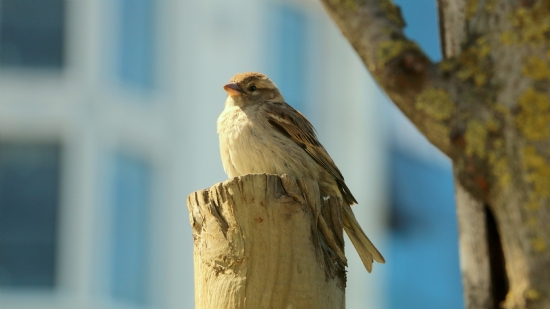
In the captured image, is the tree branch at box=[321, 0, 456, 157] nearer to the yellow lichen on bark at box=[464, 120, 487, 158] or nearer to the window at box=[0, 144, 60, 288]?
the yellow lichen on bark at box=[464, 120, 487, 158]

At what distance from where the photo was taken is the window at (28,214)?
13.0 meters

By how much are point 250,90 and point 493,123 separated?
303cm

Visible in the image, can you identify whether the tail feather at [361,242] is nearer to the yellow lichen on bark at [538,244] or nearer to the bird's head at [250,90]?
the bird's head at [250,90]

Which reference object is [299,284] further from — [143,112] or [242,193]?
[143,112]

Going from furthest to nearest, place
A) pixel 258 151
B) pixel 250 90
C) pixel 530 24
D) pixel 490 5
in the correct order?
1. pixel 250 90
2. pixel 258 151
3. pixel 490 5
4. pixel 530 24

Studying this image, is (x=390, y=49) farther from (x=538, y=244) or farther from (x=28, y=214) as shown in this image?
(x=28, y=214)

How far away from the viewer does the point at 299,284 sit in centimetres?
316

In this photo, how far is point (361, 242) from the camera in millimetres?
4777

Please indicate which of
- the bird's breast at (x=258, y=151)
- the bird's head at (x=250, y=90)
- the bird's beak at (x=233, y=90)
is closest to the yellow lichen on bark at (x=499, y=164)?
the bird's breast at (x=258, y=151)

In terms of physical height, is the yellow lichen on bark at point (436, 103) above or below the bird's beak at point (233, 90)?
below

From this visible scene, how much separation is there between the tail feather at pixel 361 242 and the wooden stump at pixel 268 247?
1167 mm

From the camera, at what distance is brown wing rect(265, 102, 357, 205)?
536 centimetres

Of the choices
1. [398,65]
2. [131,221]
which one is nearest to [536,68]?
[398,65]

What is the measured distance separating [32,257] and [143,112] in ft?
8.42
